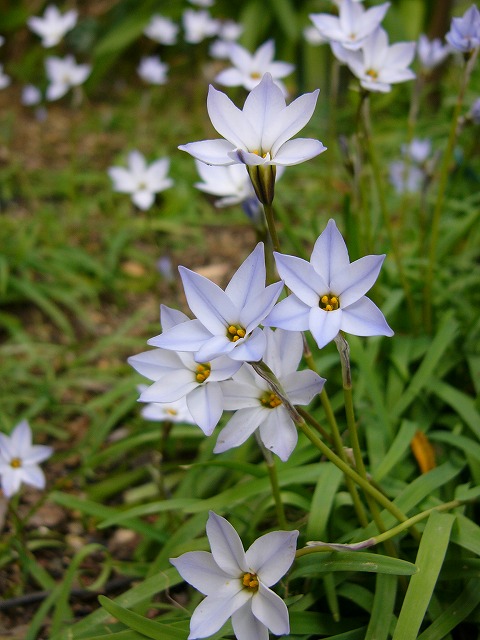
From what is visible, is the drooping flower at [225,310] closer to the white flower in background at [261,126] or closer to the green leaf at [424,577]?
the white flower in background at [261,126]

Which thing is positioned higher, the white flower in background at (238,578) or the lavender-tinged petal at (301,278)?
the lavender-tinged petal at (301,278)

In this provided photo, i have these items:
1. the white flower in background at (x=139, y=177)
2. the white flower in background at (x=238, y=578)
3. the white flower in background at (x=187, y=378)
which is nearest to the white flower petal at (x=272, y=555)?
the white flower in background at (x=238, y=578)

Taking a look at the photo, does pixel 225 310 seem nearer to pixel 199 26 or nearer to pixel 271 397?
pixel 271 397

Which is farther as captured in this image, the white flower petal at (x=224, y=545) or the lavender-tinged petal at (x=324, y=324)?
the white flower petal at (x=224, y=545)

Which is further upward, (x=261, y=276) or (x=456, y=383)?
(x=261, y=276)

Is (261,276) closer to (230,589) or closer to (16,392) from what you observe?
(230,589)

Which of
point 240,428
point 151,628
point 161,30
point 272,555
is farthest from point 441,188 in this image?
point 161,30

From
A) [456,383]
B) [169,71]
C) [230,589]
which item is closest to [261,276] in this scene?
[230,589]
